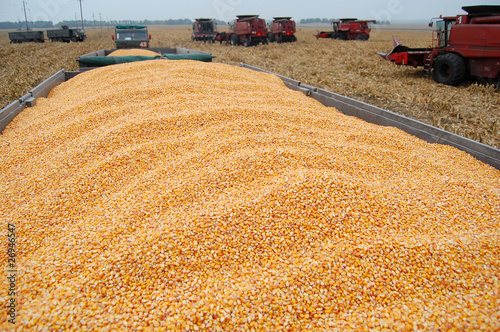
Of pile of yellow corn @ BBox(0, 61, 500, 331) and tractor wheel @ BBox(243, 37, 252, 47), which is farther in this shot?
tractor wheel @ BBox(243, 37, 252, 47)

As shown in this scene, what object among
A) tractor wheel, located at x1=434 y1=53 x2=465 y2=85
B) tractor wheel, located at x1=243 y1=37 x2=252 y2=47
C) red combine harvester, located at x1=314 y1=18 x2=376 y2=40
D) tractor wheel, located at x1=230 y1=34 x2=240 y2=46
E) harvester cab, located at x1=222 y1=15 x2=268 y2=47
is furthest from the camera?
red combine harvester, located at x1=314 y1=18 x2=376 y2=40

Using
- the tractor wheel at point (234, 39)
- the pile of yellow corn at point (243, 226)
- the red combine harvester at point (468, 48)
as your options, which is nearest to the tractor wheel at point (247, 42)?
the tractor wheel at point (234, 39)

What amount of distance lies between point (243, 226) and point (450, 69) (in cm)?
894

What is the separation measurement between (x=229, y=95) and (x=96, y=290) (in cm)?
362

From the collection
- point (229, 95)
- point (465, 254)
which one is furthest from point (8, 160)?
point (465, 254)

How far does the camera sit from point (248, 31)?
20516mm

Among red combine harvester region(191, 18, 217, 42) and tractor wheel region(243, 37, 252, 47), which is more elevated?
red combine harvester region(191, 18, 217, 42)

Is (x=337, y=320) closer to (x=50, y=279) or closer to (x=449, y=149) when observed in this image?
(x=50, y=279)

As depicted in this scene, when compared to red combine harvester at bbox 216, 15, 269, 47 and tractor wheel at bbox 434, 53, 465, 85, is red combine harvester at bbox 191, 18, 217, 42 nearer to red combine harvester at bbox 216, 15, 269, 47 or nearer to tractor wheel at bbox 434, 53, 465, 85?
red combine harvester at bbox 216, 15, 269, 47

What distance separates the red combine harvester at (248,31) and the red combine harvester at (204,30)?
5.11 feet

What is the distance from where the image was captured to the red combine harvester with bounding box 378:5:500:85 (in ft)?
25.4

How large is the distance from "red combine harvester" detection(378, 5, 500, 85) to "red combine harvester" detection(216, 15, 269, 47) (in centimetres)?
1316

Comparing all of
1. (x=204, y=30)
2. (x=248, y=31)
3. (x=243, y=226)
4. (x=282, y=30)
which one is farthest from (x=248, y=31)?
(x=243, y=226)

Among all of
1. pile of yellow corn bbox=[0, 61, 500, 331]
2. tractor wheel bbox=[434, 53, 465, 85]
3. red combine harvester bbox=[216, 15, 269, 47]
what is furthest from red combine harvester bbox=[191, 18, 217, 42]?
pile of yellow corn bbox=[0, 61, 500, 331]
